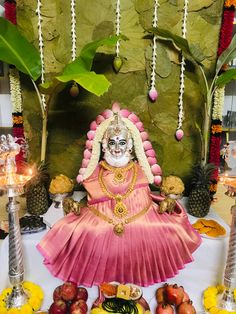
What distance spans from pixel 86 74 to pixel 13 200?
74 centimetres

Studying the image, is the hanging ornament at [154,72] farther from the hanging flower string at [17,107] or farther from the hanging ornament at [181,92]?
the hanging flower string at [17,107]

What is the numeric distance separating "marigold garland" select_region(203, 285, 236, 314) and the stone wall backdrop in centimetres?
87

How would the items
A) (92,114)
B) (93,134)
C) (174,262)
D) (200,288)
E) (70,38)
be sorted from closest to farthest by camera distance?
(174,262) < (200,288) < (93,134) < (70,38) < (92,114)

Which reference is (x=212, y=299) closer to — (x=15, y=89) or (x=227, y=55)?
(x=227, y=55)

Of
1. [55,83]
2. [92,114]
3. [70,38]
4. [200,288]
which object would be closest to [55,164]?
[92,114]

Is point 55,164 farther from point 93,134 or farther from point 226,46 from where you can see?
point 226,46

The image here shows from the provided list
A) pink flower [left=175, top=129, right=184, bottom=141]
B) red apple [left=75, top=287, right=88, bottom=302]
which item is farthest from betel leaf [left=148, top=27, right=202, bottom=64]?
red apple [left=75, top=287, right=88, bottom=302]

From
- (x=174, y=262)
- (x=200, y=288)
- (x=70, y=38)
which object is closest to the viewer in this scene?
(x=174, y=262)

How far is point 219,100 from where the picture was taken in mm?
2121

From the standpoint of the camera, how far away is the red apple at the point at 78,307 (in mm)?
1491

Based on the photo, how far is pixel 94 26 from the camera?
2082mm

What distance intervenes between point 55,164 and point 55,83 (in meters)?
0.74

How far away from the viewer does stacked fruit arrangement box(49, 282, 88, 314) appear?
150cm

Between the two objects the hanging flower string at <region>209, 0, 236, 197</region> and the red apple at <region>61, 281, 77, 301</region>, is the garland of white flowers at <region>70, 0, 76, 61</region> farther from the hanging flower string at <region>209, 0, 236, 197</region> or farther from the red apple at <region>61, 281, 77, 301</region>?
the red apple at <region>61, 281, 77, 301</region>
